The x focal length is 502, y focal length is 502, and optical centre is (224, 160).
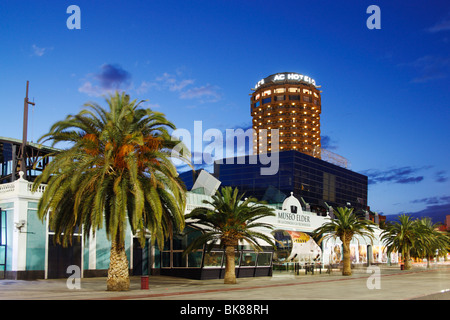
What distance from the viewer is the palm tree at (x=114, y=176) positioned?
25.9 meters

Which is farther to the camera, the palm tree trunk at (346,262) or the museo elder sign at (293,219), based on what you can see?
the museo elder sign at (293,219)

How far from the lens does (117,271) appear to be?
27188 mm

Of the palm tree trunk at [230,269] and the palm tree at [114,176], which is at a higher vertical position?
the palm tree at [114,176]

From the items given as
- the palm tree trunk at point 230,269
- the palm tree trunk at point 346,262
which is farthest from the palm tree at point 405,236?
the palm tree trunk at point 230,269

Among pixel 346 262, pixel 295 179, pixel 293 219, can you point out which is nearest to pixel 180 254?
pixel 346 262

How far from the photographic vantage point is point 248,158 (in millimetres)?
150625

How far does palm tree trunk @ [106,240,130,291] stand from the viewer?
88.5 ft

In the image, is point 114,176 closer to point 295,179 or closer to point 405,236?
point 405,236

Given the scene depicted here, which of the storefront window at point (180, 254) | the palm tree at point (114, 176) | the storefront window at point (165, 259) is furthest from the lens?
the storefront window at point (165, 259)

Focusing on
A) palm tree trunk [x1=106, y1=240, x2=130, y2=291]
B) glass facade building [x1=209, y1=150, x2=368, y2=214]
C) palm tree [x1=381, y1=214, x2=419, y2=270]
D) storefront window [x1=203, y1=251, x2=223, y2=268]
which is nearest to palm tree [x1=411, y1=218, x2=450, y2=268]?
palm tree [x1=381, y1=214, x2=419, y2=270]

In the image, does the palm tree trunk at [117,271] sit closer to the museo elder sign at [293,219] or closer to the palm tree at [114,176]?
the palm tree at [114,176]

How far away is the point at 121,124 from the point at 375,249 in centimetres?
6688

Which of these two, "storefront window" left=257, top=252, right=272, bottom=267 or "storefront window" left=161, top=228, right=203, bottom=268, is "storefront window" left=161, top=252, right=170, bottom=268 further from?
"storefront window" left=257, top=252, right=272, bottom=267
